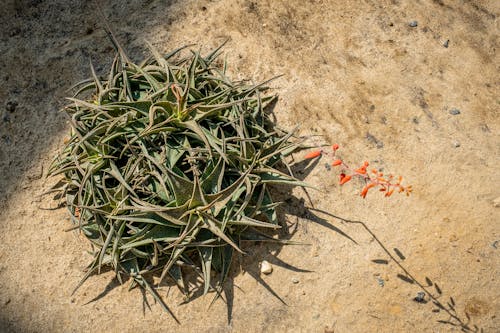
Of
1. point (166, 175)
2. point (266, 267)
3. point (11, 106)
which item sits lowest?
point (266, 267)

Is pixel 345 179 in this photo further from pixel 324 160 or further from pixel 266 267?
pixel 266 267

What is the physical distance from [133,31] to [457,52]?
277 centimetres

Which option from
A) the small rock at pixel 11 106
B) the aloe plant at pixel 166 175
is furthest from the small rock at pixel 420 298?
the small rock at pixel 11 106

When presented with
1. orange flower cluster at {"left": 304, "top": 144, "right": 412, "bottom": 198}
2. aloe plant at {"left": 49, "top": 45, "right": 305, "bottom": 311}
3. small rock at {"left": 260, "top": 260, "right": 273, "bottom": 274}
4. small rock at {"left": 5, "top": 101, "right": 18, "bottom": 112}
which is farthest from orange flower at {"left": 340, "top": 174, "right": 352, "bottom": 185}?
small rock at {"left": 5, "top": 101, "right": 18, "bottom": 112}

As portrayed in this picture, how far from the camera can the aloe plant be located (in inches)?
109

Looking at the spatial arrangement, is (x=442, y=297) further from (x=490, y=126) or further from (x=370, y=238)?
(x=490, y=126)

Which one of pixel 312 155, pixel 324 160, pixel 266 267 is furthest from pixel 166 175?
pixel 324 160

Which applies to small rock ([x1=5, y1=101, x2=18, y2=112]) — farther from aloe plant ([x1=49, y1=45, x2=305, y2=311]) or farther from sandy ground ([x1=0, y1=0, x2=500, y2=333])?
aloe plant ([x1=49, y1=45, x2=305, y2=311])

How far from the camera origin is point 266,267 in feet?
10.4

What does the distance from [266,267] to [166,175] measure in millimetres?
977

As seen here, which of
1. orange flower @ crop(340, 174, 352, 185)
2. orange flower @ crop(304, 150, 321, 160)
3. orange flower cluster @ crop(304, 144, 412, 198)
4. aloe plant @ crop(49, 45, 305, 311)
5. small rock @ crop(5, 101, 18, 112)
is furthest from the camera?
small rock @ crop(5, 101, 18, 112)

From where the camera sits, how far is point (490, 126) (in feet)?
12.5

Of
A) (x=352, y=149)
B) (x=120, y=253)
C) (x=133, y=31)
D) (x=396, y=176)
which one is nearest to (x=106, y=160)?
(x=120, y=253)

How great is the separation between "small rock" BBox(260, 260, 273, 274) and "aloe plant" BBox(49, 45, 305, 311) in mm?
236
